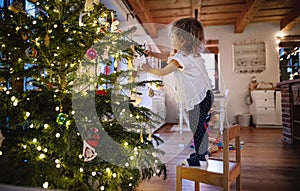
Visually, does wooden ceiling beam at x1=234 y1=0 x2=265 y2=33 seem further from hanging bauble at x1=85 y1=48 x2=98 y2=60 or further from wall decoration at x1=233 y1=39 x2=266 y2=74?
hanging bauble at x1=85 y1=48 x2=98 y2=60

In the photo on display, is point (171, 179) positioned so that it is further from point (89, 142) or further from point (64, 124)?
point (64, 124)

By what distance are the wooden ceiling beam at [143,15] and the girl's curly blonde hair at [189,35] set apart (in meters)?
2.64

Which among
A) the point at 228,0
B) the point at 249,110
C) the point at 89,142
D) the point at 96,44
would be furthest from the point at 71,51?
the point at 249,110

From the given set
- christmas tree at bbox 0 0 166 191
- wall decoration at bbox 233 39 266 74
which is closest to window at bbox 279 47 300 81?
wall decoration at bbox 233 39 266 74

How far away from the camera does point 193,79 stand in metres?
1.43

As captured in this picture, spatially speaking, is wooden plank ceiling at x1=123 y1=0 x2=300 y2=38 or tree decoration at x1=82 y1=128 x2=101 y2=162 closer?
tree decoration at x1=82 y1=128 x2=101 y2=162

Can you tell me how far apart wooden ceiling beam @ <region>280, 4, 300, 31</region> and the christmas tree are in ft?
14.8

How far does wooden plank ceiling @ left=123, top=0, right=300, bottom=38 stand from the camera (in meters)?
4.24

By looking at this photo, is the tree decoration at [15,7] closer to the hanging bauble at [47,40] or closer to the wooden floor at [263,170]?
the hanging bauble at [47,40]

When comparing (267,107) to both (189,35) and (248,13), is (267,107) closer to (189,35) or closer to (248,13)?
(248,13)

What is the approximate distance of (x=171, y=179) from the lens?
1763 millimetres

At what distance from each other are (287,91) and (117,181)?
295 cm

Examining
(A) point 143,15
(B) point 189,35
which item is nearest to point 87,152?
(B) point 189,35

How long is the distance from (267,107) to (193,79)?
4181 mm
